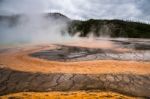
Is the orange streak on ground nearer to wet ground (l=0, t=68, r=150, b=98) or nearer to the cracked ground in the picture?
the cracked ground

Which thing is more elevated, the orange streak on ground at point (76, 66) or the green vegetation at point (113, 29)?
the green vegetation at point (113, 29)

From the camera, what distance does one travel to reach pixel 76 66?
1229 cm

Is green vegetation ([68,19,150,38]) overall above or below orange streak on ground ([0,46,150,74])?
above

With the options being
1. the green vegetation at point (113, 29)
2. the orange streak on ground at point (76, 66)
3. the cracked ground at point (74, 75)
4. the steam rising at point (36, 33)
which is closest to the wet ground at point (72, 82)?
the cracked ground at point (74, 75)

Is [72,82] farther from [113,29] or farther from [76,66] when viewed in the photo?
[113,29]

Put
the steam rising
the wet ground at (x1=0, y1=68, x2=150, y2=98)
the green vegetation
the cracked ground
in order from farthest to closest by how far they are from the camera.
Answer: the green vegetation < the steam rising < the cracked ground < the wet ground at (x1=0, y1=68, x2=150, y2=98)

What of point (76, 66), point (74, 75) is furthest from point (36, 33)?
point (74, 75)

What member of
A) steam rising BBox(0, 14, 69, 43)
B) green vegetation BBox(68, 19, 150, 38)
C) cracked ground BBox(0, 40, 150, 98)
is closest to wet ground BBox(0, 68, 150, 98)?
cracked ground BBox(0, 40, 150, 98)

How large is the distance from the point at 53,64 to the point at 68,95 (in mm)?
4344

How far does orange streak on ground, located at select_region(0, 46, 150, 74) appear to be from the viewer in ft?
37.3

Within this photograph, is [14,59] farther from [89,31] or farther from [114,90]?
[89,31]

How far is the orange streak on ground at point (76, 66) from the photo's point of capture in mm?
11383

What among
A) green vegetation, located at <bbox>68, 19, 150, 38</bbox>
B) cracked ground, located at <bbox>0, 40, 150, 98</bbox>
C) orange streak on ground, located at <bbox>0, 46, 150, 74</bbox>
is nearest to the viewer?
cracked ground, located at <bbox>0, 40, 150, 98</bbox>

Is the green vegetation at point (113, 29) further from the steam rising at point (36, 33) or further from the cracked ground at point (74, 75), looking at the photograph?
the cracked ground at point (74, 75)
